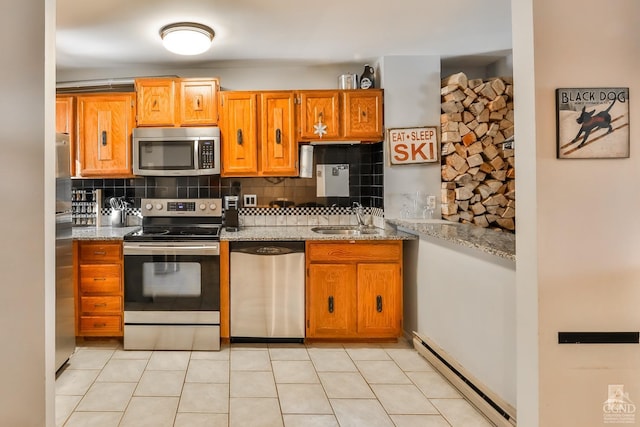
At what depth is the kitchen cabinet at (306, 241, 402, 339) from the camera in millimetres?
3307

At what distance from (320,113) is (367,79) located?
53 centimetres

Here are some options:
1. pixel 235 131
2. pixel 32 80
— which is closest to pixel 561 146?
pixel 32 80

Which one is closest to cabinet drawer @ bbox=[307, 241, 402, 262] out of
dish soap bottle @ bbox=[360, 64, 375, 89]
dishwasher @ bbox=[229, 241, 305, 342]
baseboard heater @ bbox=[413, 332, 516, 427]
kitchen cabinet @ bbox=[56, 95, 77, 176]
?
dishwasher @ bbox=[229, 241, 305, 342]

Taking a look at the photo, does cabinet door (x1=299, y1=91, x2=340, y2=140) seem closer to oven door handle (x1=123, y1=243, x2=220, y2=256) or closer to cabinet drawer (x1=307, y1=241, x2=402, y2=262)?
cabinet drawer (x1=307, y1=241, x2=402, y2=262)

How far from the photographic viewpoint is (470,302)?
2.42 metres

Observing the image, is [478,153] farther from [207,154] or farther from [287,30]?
[207,154]

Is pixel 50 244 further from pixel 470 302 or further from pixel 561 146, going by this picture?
pixel 470 302

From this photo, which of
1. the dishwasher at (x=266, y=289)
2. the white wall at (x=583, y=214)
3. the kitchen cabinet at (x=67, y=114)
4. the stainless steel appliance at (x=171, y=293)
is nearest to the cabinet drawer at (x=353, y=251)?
the dishwasher at (x=266, y=289)

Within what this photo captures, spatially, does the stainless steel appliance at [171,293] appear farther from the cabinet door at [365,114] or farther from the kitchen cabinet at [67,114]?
the cabinet door at [365,114]

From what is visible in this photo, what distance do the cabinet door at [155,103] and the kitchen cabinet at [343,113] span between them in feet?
3.65

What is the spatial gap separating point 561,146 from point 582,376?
0.83m

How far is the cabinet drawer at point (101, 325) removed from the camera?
3291mm

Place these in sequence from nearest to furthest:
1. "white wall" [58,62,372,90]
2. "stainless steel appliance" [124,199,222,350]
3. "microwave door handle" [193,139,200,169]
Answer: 1. "stainless steel appliance" [124,199,222,350]
2. "microwave door handle" [193,139,200,169]
3. "white wall" [58,62,372,90]

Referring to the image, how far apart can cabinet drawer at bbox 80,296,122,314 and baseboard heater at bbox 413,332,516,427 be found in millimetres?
2398
